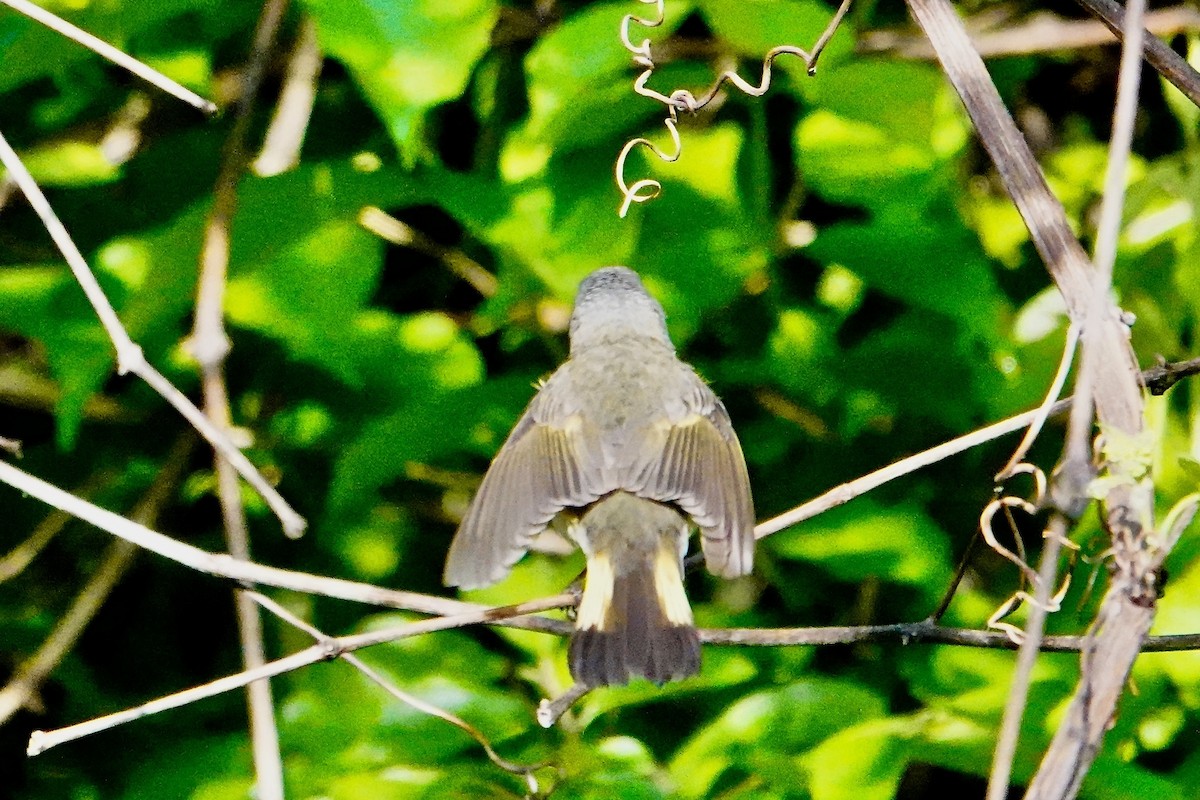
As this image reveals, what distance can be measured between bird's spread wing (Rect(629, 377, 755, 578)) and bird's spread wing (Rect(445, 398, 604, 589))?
0.38 ft

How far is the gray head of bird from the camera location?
2342 millimetres

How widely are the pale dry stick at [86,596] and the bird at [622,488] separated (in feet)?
2.57

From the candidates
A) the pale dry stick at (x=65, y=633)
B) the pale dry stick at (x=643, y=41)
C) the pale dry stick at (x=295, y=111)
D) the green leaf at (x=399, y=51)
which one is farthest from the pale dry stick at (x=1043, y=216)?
the pale dry stick at (x=65, y=633)

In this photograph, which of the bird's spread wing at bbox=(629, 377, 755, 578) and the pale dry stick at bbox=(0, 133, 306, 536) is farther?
the bird's spread wing at bbox=(629, 377, 755, 578)

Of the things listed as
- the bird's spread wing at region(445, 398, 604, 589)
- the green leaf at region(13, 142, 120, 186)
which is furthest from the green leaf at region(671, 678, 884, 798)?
the green leaf at region(13, 142, 120, 186)

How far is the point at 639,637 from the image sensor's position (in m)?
1.97

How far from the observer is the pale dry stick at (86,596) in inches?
96.4

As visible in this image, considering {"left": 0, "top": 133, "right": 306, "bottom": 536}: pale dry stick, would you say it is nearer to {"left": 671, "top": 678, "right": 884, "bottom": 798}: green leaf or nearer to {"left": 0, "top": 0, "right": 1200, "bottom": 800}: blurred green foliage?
{"left": 0, "top": 0, "right": 1200, "bottom": 800}: blurred green foliage

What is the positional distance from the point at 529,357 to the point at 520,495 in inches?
19.1

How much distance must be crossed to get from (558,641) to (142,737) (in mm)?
809

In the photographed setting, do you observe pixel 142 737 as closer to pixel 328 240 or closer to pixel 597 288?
pixel 328 240

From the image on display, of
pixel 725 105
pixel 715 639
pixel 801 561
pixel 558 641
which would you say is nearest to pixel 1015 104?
pixel 725 105

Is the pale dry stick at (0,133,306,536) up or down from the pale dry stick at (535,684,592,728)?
up

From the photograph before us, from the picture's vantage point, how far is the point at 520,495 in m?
2.23
